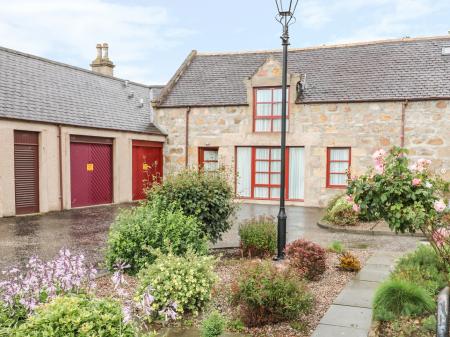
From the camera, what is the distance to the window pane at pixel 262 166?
1964cm

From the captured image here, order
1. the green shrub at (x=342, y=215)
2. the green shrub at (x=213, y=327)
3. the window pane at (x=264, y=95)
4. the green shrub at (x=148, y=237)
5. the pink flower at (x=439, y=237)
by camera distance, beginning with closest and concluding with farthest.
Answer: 1. the green shrub at (x=213, y=327)
2. the pink flower at (x=439, y=237)
3. the green shrub at (x=148, y=237)
4. the green shrub at (x=342, y=215)
5. the window pane at (x=264, y=95)

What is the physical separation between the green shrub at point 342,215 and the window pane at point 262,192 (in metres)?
6.31

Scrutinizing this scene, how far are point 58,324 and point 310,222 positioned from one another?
38.3ft

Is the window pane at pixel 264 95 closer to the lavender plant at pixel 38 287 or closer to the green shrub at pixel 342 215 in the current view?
the green shrub at pixel 342 215

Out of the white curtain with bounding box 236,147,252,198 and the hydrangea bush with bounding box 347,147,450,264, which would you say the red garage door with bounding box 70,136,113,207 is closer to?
the white curtain with bounding box 236,147,252,198

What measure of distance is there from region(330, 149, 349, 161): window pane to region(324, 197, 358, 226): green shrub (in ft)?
17.6

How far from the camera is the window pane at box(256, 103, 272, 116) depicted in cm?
1941

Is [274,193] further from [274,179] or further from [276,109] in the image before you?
[276,109]

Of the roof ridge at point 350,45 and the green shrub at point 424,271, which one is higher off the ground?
the roof ridge at point 350,45

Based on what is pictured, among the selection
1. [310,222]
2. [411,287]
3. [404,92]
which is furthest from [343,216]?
[411,287]

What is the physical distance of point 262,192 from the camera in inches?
777

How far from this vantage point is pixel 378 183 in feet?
18.2

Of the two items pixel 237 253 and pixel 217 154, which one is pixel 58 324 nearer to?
pixel 237 253

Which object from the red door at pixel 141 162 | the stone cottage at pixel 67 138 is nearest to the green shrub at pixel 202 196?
the stone cottage at pixel 67 138
